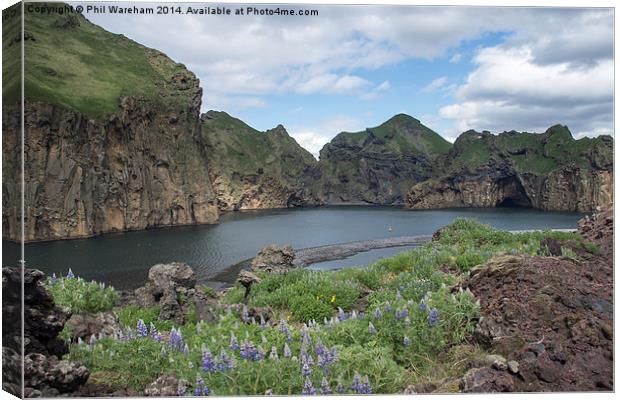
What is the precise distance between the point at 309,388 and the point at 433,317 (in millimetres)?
2156

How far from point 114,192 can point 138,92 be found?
316 inches

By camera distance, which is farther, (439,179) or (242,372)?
(439,179)

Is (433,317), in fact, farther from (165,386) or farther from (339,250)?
(339,250)

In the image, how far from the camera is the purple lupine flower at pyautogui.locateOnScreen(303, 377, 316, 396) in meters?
5.20

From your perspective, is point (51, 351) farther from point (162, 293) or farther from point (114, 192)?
point (114, 192)

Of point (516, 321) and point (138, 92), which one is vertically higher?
point (138, 92)

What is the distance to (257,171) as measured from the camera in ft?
372

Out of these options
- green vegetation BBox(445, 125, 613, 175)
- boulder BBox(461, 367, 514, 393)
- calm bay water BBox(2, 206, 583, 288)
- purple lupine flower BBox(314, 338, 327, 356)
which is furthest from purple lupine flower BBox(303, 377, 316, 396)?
calm bay water BBox(2, 206, 583, 288)

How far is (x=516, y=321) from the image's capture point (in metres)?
6.51

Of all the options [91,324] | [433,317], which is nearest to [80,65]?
[91,324]

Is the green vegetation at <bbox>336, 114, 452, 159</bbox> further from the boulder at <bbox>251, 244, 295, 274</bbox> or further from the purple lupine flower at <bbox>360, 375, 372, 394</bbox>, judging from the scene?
the purple lupine flower at <bbox>360, 375, 372, 394</bbox>

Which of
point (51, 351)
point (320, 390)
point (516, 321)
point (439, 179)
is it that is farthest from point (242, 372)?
point (439, 179)

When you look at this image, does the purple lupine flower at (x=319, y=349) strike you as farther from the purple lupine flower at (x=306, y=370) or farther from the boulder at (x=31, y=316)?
the boulder at (x=31, y=316)

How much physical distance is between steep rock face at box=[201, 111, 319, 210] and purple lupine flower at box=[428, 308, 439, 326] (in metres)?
74.1
